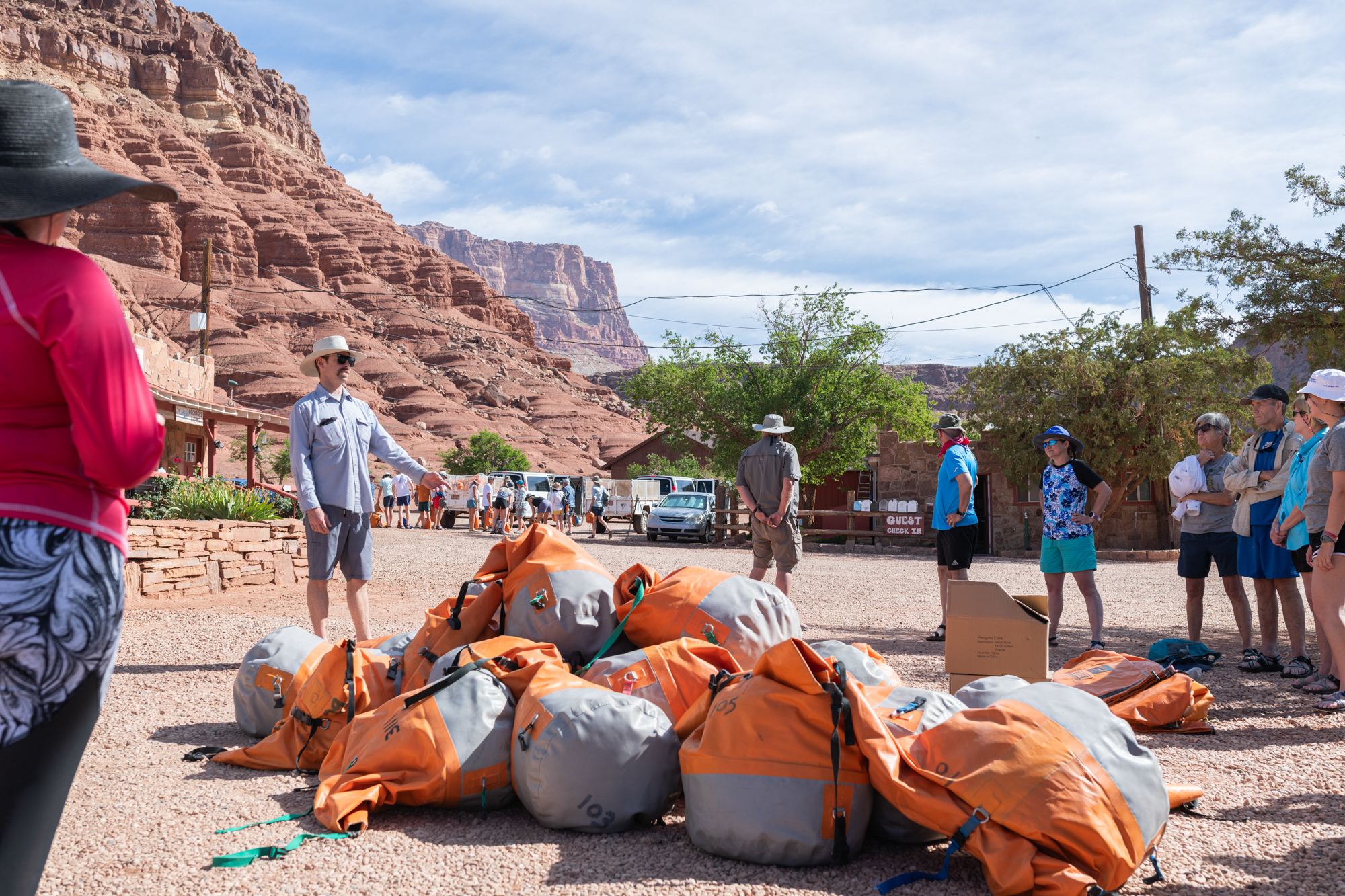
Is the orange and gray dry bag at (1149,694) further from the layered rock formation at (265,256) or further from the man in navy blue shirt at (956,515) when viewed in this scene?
the layered rock formation at (265,256)

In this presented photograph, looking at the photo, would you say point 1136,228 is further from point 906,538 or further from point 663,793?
point 663,793

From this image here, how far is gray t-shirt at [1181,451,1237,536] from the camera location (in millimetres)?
6445

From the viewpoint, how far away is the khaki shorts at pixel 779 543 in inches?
304

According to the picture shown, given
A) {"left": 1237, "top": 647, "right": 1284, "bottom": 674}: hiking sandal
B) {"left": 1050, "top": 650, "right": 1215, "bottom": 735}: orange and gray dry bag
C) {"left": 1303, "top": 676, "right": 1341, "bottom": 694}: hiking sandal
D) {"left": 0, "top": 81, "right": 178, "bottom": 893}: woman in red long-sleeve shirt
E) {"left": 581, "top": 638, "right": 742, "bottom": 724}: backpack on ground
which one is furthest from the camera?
{"left": 1237, "top": 647, "right": 1284, "bottom": 674}: hiking sandal

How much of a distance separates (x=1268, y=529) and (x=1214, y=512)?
55 centimetres

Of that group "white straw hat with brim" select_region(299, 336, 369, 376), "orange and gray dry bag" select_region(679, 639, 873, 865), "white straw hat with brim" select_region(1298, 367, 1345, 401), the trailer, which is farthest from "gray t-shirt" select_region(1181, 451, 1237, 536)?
the trailer

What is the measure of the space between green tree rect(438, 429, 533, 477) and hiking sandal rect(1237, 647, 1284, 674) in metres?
63.4

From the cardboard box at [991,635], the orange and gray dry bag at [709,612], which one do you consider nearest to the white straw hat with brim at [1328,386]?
the cardboard box at [991,635]

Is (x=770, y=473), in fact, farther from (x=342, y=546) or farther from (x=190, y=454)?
(x=190, y=454)

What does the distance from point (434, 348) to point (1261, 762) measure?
365 ft

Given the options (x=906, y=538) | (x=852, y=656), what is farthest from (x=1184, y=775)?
(x=906, y=538)

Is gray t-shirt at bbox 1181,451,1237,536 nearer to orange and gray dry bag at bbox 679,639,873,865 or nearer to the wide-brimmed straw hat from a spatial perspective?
orange and gray dry bag at bbox 679,639,873,865

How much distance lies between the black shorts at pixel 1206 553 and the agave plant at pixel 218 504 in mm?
9460

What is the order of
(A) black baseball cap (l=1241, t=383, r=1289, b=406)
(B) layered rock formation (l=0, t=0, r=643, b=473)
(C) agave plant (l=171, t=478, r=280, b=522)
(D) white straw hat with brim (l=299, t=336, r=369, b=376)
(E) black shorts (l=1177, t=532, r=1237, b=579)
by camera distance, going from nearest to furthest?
(D) white straw hat with brim (l=299, t=336, r=369, b=376), (A) black baseball cap (l=1241, t=383, r=1289, b=406), (E) black shorts (l=1177, t=532, r=1237, b=579), (C) agave plant (l=171, t=478, r=280, b=522), (B) layered rock formation (l=0, t=0, r=643, b=473)
